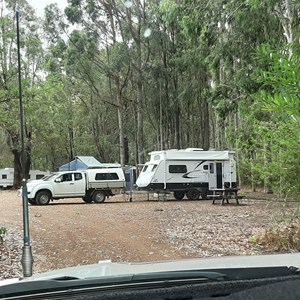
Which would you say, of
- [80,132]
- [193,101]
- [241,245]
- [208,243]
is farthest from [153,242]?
[80,132]

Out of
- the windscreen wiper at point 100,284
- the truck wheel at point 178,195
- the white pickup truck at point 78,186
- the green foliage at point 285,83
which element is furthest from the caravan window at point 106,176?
the windscreen wiper at point 100,284

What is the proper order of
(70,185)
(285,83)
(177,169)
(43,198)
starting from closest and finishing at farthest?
(285,83)
(43,198)
(70,185)
(177,169)

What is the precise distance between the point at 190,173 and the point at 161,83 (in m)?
11.2

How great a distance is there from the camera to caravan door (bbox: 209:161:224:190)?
2723 cm

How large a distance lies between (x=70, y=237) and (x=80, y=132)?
129 feet

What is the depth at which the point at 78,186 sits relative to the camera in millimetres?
25047

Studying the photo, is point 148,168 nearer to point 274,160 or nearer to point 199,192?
point 199,192

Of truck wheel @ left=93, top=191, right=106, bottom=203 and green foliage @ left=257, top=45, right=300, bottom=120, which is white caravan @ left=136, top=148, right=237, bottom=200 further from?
green foliage @ left=257, top=45, right=300, bottom=120

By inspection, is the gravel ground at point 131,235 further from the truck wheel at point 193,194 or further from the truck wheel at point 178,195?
the truck wheel at point 178,195

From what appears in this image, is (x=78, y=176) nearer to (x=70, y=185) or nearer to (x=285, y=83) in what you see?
(x=70, y=185)

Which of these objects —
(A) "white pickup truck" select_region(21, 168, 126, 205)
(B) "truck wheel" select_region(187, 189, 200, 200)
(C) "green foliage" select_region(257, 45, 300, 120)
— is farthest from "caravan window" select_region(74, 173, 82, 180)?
(C) "green foliage" select_region(257, 45, 300, 120)

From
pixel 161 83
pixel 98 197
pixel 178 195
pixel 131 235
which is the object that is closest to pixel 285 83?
pixel 131 235

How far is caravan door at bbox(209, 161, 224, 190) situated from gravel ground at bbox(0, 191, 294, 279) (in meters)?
7.53

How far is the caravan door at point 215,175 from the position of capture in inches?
1072
